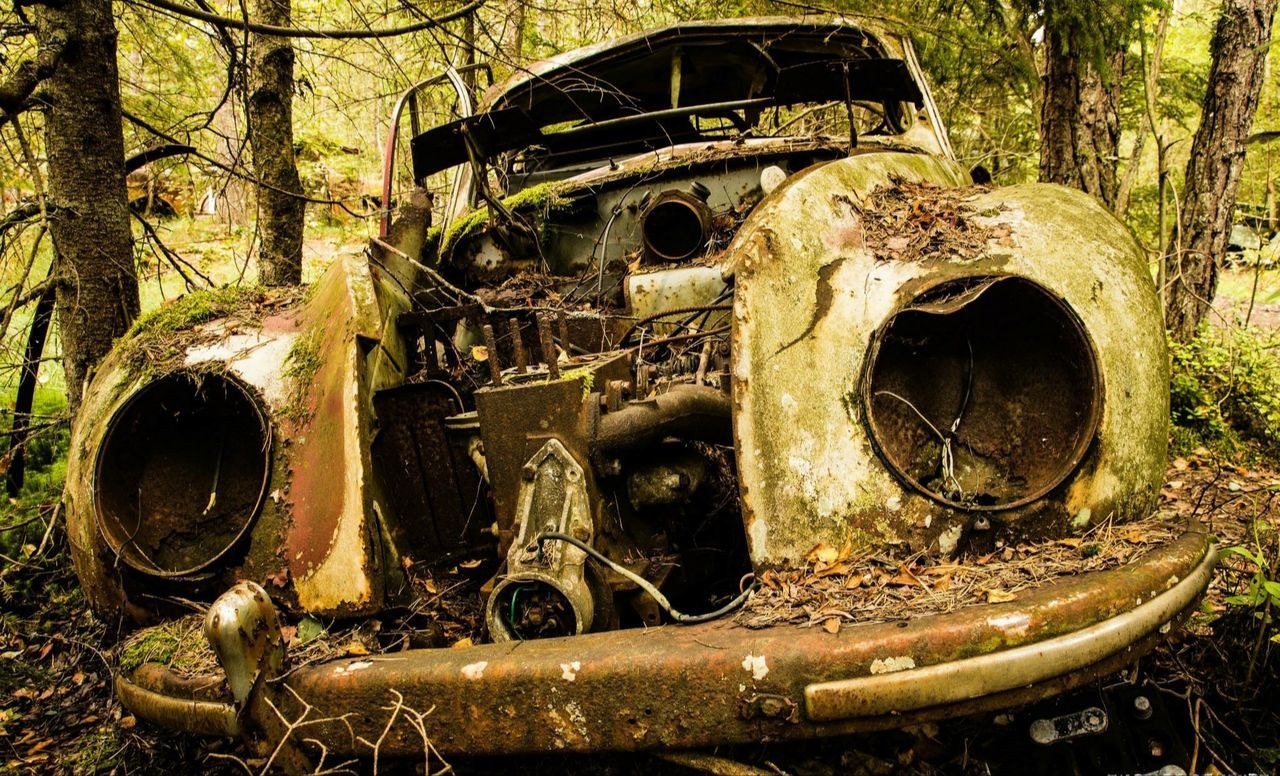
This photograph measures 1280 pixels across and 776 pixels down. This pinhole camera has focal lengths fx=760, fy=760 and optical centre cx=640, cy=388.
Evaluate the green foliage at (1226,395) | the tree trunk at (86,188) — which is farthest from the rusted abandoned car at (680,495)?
the green foliage at (1226,395)

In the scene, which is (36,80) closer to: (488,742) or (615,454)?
(615,454)

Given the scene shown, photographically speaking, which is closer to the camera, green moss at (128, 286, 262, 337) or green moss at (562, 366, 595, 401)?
green moss at (562, 366, 595, 401)

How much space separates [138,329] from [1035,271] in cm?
271

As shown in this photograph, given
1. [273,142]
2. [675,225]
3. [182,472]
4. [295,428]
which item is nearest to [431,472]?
[295,428]

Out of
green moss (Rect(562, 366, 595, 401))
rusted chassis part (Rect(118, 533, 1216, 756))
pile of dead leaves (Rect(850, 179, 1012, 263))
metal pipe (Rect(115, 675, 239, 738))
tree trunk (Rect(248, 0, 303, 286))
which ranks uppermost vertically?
tree trunk (Rect(248, 0, 303, 286))

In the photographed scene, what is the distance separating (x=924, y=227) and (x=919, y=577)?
94 centimetres

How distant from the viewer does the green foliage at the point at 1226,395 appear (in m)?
4.47

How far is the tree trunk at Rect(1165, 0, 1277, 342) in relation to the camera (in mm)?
4648

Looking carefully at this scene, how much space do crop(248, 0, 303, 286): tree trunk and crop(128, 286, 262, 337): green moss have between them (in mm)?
2678

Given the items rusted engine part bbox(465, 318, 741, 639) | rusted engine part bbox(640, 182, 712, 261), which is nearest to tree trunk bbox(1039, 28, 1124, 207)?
rusted engine part bbox(640, 182, 712, 261)

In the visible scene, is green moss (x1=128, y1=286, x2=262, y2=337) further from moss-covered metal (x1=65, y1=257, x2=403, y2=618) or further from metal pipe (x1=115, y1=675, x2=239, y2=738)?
metal pipe (x1=115, y1=675, x2=239, y2=738)

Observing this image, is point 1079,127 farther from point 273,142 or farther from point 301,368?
point 273,142

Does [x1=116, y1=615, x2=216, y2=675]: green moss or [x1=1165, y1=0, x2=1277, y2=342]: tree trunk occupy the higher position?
[x1=1165, y1=0, x2=1277, y2=342]: tree trunk

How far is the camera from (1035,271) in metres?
1.84
